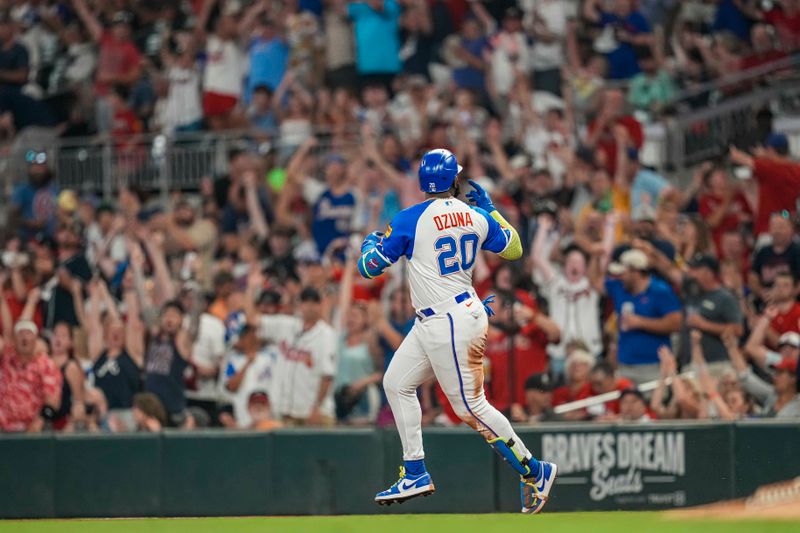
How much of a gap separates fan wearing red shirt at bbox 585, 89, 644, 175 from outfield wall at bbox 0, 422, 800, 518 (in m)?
4.43

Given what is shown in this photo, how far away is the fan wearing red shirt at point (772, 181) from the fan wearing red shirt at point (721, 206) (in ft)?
1.44

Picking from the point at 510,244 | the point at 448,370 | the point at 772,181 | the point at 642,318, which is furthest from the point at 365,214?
the point at 448,370

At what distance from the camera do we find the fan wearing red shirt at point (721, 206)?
48.4 ft

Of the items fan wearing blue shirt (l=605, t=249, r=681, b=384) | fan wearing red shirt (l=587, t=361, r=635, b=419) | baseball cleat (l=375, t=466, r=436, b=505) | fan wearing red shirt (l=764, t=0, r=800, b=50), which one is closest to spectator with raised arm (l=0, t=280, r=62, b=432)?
fan wearing red shirt (l=587, t=361, r=635, b=419)

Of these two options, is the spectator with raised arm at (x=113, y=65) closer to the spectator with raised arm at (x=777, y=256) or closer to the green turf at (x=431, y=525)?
the spectator with raised arm at (x=777, y=256)

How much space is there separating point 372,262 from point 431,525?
66.0 inches

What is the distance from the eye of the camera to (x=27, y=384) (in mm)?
14492

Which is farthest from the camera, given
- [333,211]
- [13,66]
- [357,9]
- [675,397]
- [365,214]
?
[13,66]

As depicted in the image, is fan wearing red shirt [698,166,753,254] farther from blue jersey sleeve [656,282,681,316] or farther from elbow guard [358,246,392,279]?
elbow guard [358,246,392,279]

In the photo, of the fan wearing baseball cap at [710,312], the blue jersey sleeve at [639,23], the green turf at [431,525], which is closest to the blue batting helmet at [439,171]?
the green turf at [431,525]

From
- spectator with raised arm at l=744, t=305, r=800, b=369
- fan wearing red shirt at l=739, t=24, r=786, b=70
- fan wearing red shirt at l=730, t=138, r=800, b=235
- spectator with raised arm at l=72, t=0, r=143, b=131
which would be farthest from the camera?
spectator with raised arm at l=72, t=0, r=143, b=131

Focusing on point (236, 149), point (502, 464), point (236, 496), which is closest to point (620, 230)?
point (502, 464)

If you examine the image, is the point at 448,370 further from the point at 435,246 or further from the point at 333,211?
the point at 333,211

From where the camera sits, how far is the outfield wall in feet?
39.8
